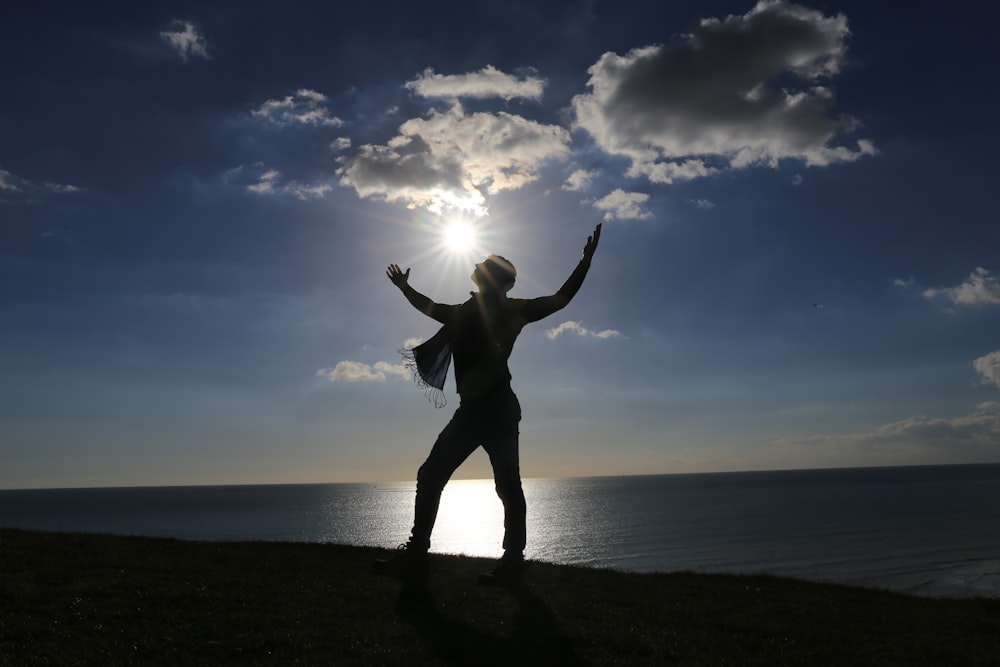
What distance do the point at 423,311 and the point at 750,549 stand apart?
254 feet

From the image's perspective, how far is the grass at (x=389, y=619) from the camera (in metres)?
5.95

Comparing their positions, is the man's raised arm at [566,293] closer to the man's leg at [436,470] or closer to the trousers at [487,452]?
the trousers at [487,452]

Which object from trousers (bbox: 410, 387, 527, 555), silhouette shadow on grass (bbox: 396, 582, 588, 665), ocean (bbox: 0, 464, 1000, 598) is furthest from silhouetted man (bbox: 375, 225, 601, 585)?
ocean (bbox: 0, 464, 1000, 598)

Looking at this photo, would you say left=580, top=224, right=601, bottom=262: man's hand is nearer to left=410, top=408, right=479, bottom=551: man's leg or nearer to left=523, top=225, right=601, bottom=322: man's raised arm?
left=523, top=225, right=601, bottom=322: man's raised arm

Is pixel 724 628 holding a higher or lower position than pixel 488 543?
higher

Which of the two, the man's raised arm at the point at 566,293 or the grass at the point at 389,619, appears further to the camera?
the man's raised arm at the point at 566,293

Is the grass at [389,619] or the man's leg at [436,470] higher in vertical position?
the man's leg at [436,470]

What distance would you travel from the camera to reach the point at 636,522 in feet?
399

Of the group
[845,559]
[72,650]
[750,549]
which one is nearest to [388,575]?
[72,650]

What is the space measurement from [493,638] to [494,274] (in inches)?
187

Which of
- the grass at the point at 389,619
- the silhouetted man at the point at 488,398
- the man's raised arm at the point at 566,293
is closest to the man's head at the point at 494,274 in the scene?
the silhouetted man at the point at 488,398

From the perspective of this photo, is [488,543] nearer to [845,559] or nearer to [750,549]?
[750,549]

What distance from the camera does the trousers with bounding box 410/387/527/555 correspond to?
886 centimetres

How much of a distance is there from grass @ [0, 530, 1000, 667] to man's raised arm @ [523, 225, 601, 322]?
3.71m
